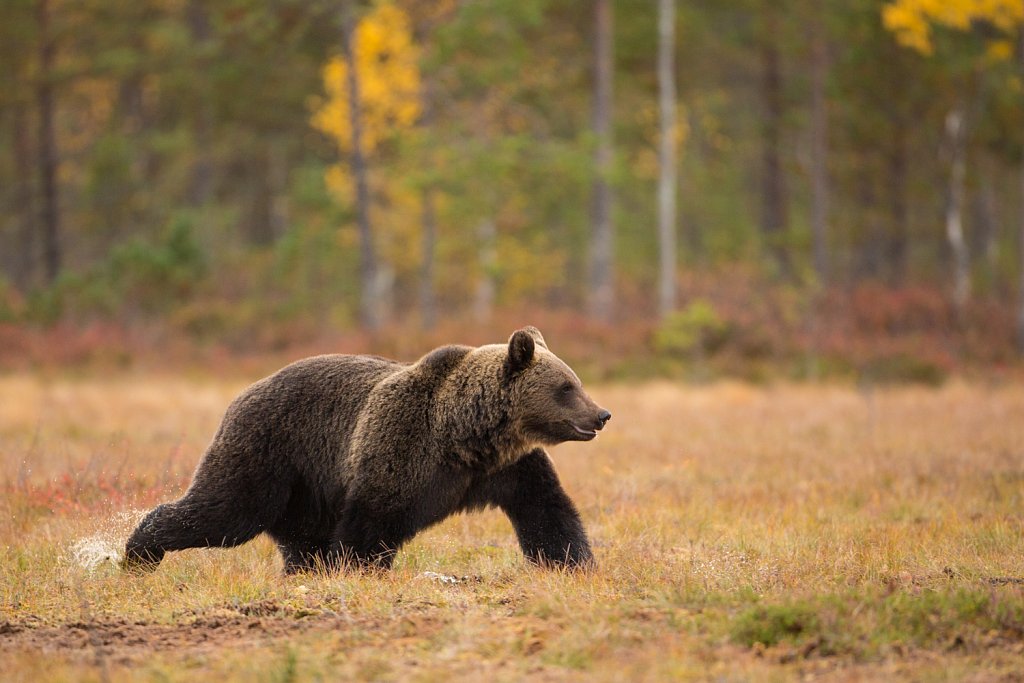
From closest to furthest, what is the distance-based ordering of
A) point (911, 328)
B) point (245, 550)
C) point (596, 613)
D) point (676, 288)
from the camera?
point (596, 613) < point (245, 550) < point (911, 328) < point (676, 288)

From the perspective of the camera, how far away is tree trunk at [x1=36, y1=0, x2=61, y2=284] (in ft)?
95.7

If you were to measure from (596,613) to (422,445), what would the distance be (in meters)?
1.76

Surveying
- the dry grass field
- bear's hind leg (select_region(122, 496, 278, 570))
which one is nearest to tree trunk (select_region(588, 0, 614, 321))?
the dry grass field

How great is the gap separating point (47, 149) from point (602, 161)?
47.0 feet

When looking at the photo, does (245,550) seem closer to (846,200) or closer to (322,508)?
(322,508)

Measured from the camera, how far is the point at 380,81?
30.5 meters

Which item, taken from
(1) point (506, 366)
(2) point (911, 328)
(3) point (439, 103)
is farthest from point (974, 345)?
(1) point (506, 366)

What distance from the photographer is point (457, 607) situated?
6.36 meters

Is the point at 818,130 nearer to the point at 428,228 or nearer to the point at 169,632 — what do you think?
the point at 428,228

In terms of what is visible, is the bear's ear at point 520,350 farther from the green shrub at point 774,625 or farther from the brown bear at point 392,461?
the green shrub at point 774,625

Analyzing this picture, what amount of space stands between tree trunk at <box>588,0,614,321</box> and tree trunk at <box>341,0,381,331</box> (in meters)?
5.14

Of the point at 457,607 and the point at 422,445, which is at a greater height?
the point at 422,445

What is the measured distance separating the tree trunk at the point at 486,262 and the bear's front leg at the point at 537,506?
2064 centimetres

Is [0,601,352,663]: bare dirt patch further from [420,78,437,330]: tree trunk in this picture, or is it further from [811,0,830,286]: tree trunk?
[811,0,830,286]: tree trunk
